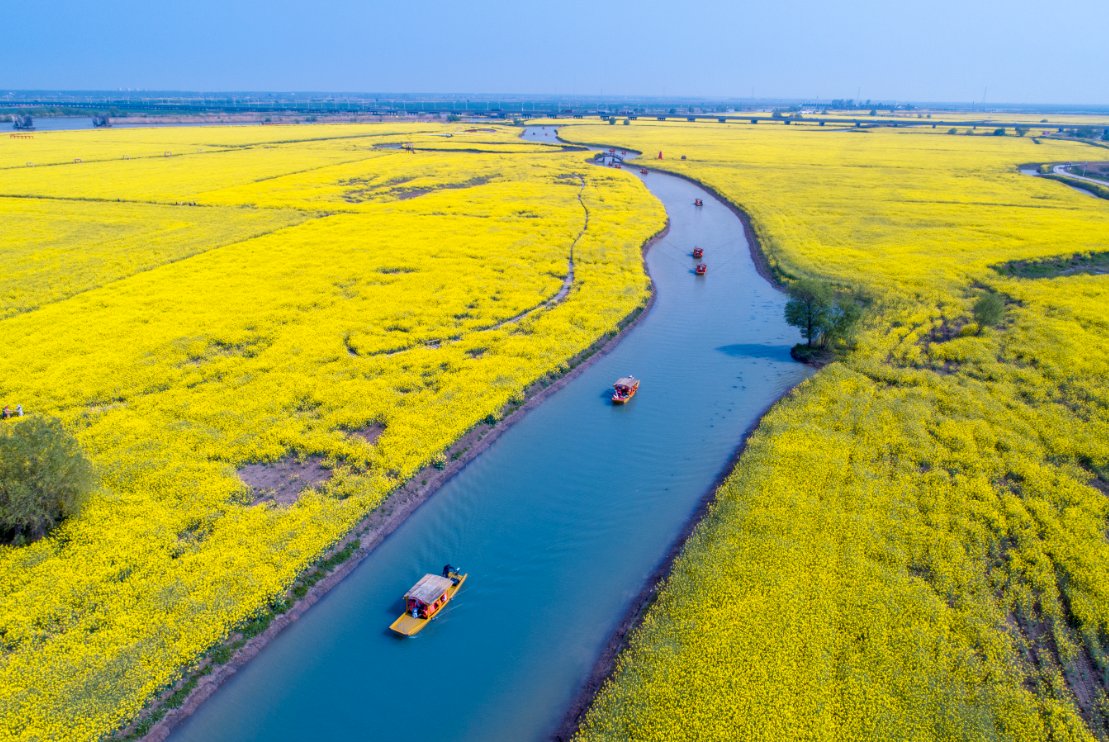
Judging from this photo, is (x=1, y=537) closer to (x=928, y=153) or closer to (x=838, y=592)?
(x=838, y=592)

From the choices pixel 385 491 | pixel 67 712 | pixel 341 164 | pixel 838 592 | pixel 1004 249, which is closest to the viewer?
pixel 67 712

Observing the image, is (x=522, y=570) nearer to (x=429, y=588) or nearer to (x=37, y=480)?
(x=429, y=588)

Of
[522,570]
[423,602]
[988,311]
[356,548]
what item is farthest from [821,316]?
[356,548]

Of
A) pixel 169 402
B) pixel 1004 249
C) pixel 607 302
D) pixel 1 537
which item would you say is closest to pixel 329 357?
pixel 169 402

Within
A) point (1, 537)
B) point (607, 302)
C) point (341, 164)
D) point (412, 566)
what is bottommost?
point (412, 566)

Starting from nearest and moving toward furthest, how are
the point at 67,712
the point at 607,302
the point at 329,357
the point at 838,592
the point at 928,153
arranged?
1. the point at 67,712
2. the point at 838,592
3. the point at 329,357
4. the point at 607,302
5. the point at 928,153

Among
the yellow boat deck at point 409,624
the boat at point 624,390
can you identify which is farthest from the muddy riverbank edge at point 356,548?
the boat at point 624,390
